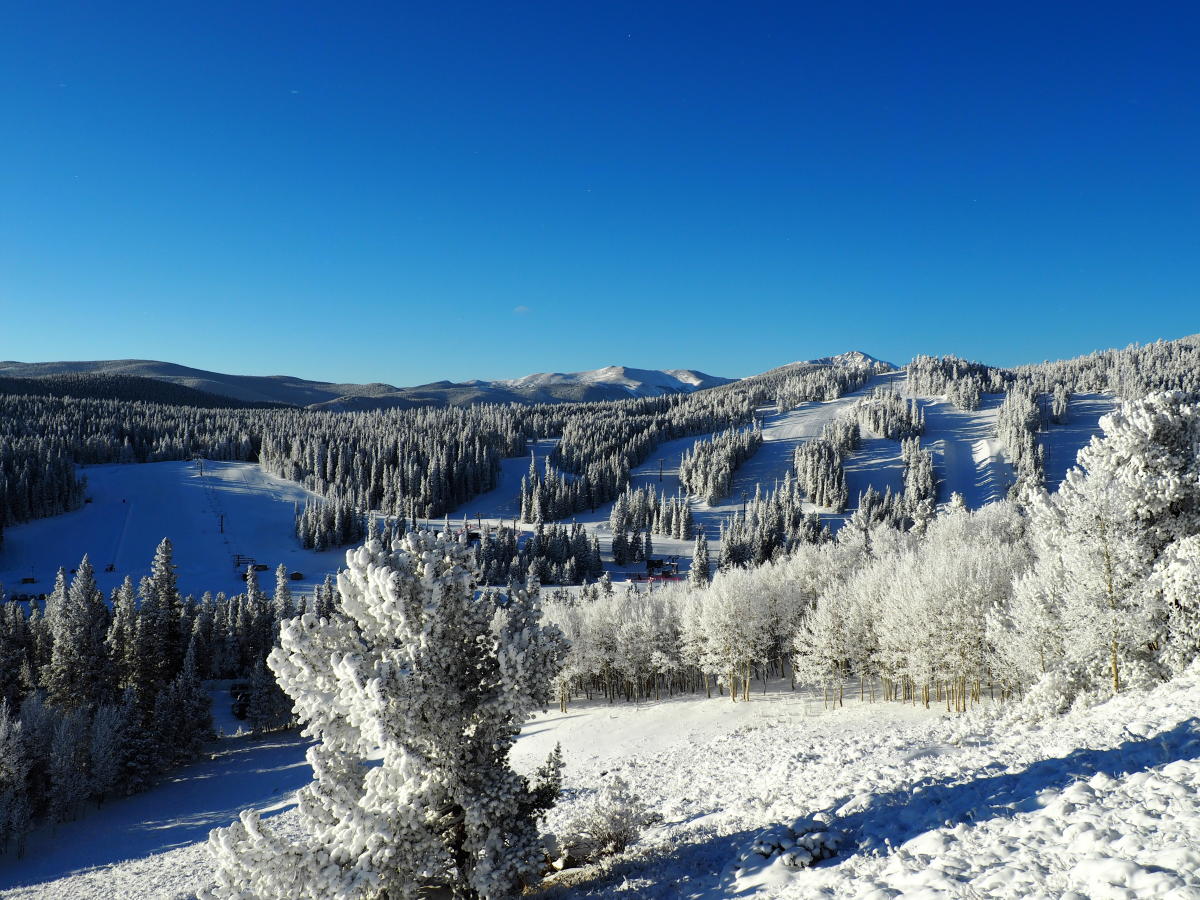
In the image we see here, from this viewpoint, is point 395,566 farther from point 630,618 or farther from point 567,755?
point 630,618

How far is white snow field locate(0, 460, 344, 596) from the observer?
112 meters

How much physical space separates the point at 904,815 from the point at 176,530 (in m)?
156

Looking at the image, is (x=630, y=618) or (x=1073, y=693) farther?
(x=630, y=618)

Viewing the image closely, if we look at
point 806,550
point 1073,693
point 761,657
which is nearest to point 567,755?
point 761,657

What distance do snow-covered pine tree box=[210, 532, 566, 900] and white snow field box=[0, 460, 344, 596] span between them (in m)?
103

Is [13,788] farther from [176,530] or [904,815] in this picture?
[176,530]

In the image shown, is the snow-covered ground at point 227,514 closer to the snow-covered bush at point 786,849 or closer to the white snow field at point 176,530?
the white snow field at point 176,530

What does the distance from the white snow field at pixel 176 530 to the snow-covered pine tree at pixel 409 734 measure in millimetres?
103160

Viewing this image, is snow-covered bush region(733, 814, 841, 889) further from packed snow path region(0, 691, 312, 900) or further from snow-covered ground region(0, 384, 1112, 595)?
snow-covered ground region(0, 384, 1112, 595)

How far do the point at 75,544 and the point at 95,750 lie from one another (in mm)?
107025

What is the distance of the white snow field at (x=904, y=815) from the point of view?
977cm

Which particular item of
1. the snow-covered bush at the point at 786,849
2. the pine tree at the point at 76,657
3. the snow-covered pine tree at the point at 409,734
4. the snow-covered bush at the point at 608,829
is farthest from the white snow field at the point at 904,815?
the pine tree at the point at 76,657

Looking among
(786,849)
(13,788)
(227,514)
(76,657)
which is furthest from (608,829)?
(227,514)

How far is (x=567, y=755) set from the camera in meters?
39.0
